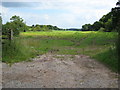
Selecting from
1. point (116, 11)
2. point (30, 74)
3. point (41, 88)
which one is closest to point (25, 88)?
point (41, 88)

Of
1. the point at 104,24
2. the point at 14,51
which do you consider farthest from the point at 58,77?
the point at 104,24

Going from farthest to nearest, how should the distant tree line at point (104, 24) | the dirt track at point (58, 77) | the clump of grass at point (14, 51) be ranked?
the distant tree line at point (104, 24) < the clump of grass at point (14, 51) < the dirt track at point (58, 77)

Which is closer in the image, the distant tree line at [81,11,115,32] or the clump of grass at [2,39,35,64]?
the clump of grass at [2,39,35,64]

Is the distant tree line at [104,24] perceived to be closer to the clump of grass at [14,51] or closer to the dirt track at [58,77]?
the clump of grass at [14,51]

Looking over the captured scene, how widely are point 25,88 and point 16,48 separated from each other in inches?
216

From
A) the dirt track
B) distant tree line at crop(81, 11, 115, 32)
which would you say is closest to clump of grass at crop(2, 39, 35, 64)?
the dirt track

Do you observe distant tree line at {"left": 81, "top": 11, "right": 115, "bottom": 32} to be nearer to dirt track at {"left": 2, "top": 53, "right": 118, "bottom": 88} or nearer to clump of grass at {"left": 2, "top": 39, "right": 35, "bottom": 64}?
clump of grass at {"left": 2, "top": 39, "right": 35, "bottom": 64}

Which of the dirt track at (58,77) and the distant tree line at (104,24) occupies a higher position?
the distant tree line at (104,24)

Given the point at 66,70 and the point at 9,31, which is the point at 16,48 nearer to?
the point at 9,31

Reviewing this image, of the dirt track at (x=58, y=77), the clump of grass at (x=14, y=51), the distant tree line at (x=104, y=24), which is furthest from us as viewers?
the distant tree line at (x=104, y=24)

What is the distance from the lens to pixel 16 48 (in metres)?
10.4

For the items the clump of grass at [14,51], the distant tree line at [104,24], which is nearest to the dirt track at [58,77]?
the clump of grass at [14,51]

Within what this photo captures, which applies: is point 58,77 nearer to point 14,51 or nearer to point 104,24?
point 14,51

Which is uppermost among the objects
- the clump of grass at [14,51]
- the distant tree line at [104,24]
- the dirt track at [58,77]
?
the distant tree line at [104,24]
